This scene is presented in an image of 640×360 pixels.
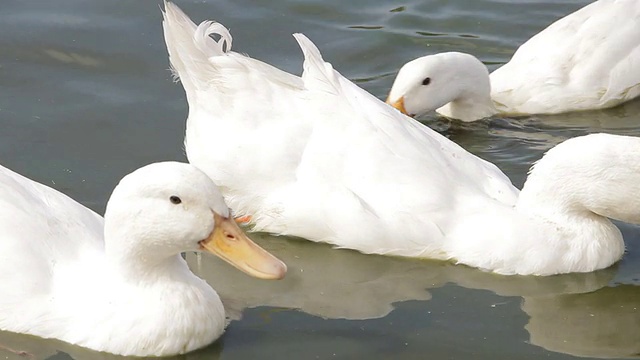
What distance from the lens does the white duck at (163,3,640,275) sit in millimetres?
7293

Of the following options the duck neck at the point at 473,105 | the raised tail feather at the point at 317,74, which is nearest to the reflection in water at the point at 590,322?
the raised tail feather at the point at 317,74

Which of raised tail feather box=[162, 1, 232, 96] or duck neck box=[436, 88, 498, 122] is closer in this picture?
raised tail feather box=[162, 1, 232, 96]

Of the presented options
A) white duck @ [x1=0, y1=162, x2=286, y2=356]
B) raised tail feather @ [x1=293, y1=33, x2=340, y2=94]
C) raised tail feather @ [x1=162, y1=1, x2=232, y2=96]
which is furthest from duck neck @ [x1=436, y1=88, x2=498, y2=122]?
white duck @ [x1=0, y1=162, x2=286, y2=356]

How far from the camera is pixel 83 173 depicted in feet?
27.6

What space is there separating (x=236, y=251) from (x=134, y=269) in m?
0.49

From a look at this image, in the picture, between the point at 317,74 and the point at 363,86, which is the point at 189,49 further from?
the point at 363,86

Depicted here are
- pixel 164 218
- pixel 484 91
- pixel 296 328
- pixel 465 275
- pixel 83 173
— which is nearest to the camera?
pixel 164 218

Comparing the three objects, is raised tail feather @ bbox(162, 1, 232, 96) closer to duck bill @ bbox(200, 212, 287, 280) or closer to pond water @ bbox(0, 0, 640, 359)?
pond water @ bbox(0, 0, 640, 359)

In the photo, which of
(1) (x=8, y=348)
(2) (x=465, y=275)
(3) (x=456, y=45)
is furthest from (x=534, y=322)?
(3) (x=456, y=45)

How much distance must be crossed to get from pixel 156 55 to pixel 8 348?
4.03 metres

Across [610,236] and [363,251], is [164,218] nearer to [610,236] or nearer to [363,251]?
[363,251]

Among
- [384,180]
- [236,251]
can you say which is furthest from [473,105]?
[236,251]

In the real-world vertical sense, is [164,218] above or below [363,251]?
above

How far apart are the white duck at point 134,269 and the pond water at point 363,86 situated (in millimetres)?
154
